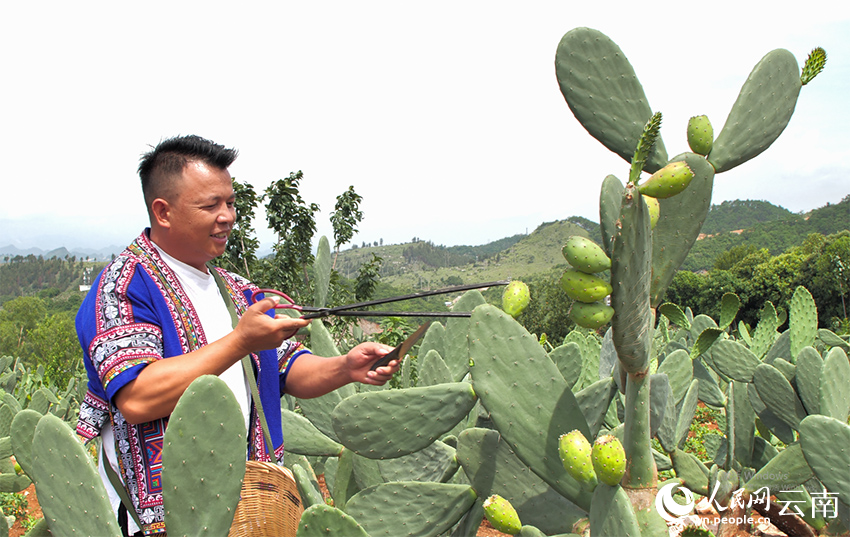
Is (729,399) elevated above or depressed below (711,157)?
below

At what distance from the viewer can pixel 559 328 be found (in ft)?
50.3

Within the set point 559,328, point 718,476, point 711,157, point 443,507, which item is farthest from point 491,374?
point 559,328

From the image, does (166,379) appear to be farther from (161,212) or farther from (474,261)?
(474,261)

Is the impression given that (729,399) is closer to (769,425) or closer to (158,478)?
(769,425)

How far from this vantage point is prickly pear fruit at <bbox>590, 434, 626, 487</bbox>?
0.95 m

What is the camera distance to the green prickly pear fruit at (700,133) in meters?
1.41

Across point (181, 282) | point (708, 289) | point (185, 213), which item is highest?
point (185, 213)

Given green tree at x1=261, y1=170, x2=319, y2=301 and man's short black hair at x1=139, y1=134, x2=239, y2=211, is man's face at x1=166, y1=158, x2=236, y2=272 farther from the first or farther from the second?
green tree at x1=261, y1=170, x2=319, y2=301

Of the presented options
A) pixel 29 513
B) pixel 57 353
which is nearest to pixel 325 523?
pixel 29 513

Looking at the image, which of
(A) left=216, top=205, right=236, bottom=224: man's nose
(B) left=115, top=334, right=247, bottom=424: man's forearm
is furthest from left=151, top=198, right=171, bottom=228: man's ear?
(B) left=115, top=334, right=247, bottom=424: man's forearm

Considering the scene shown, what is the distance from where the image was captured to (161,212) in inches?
48.6

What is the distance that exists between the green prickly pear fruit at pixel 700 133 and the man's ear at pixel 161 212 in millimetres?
1269

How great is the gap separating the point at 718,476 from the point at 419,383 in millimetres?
1357

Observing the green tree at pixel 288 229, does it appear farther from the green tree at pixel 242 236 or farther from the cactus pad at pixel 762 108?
the cactus pad at pixel 762 108
